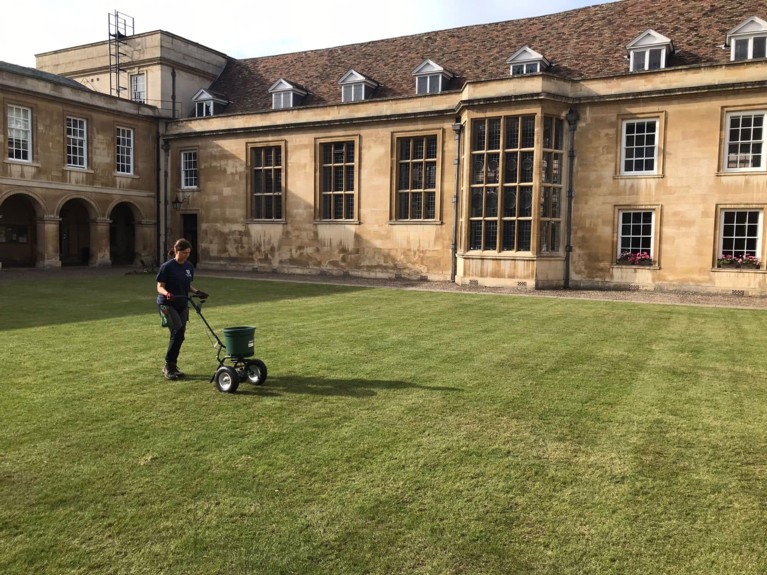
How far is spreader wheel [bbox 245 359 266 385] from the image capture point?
274 inches

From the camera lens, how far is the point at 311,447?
197 inches

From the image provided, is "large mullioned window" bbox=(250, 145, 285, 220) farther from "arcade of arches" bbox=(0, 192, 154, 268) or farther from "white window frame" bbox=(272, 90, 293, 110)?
"arcade of arches" bbox=(0, 192, 154, 268)

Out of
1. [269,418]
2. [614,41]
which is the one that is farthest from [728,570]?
[614,41]

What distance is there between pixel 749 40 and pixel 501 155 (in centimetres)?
893

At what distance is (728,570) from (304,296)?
14.6 m

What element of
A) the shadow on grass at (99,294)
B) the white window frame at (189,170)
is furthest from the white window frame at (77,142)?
the shadow on grass at (99,294)

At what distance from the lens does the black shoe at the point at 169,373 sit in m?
7.22

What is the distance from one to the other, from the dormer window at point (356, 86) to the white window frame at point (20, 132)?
1375 centimetres

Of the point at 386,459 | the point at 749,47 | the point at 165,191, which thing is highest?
the point at 749,47

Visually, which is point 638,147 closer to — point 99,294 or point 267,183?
point 267,183

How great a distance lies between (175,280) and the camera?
7.40 metres

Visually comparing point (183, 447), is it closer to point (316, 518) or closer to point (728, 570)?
point (316, 518)

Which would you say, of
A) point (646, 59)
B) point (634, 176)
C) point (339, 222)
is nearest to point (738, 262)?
point (634, 176)

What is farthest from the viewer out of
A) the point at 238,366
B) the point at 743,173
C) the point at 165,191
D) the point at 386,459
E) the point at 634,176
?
the point at 165,191
